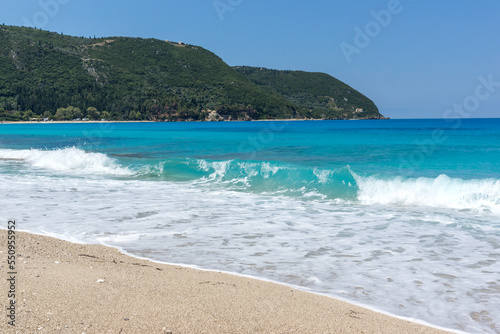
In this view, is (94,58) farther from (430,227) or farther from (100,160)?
(430,227)

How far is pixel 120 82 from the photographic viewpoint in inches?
5089

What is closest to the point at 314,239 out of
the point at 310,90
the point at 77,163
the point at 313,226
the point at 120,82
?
the point at 313,226

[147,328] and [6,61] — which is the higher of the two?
[6,61]

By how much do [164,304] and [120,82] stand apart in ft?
Answer: 440

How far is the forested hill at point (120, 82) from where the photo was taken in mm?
115000

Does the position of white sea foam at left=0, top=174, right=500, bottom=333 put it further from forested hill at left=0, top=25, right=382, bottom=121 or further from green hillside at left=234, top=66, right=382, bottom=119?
green hillside at left=234, top=66, right=382, bottom=119

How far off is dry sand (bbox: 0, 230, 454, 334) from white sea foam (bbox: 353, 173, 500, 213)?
800 cm

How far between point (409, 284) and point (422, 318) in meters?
0.99

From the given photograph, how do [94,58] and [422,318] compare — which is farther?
[94,58]

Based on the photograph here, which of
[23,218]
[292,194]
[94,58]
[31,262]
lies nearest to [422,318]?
[31,262]

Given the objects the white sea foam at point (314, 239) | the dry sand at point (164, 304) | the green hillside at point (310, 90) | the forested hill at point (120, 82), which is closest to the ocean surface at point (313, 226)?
the white sea foam at point (314, 239)

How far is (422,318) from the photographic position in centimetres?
424

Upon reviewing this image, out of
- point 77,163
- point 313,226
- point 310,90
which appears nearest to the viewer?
point 313,226

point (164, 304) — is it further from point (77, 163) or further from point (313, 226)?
point (77, 163)
